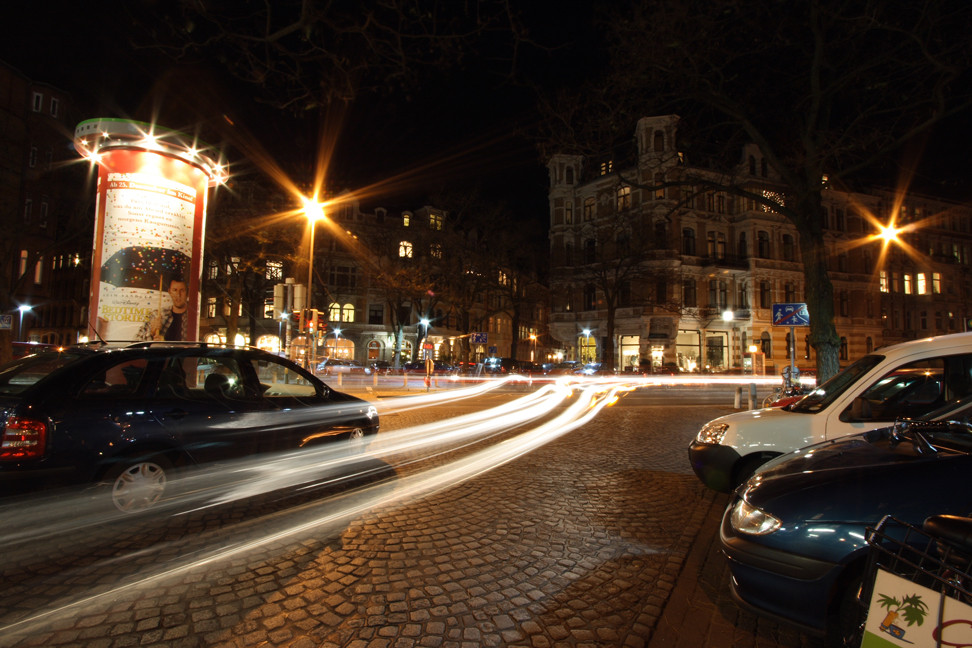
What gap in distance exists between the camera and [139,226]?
10148mm

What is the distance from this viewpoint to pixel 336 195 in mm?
22516

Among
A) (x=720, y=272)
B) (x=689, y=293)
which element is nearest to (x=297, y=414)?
(x=689, y=293)

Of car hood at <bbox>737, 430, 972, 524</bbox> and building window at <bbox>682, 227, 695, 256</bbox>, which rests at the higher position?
building window at <bbox>682, 227, 695, 256</bbox>

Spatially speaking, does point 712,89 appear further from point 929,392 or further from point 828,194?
point 828,194

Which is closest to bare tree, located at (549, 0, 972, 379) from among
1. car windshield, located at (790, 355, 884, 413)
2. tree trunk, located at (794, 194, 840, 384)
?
tree trunk, located at (794, 194, 840, 384)

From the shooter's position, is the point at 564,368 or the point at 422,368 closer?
the point at 422,368

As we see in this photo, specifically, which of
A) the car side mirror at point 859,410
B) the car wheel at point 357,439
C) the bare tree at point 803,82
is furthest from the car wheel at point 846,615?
the bare tree at point 803,82

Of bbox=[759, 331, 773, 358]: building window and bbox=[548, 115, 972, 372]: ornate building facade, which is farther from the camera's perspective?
bbox=[759, 331, 773, 358]: building window

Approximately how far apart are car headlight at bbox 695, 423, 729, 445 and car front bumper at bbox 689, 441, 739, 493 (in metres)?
0.06

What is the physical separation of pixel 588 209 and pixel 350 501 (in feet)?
143

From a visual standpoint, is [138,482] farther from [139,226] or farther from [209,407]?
[139,226]

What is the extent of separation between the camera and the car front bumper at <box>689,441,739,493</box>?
17.4 ft

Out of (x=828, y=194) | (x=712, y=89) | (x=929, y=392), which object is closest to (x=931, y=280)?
(x=828, y=194)

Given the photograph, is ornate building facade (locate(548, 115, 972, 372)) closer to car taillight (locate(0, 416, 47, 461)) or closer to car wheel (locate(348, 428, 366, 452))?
car wheel (locate(348, 428, 366, 452))
